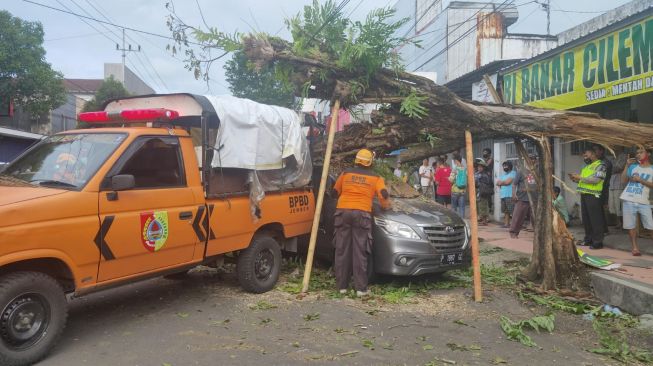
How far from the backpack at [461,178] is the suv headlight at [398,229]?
7083 millimetres

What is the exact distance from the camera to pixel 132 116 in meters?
5.46

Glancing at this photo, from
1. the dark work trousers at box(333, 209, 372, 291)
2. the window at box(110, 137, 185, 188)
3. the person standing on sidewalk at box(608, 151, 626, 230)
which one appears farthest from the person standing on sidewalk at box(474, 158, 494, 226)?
the window at box(110, 137, 185, 188)

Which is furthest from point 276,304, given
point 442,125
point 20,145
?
point 20,145

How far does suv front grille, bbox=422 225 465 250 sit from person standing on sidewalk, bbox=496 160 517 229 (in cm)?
555

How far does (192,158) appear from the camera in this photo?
566cm

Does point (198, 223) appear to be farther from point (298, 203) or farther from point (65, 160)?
point (298, 203)

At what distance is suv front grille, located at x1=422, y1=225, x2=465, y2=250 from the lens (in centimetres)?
661

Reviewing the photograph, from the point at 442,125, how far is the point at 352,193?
1786 millimetres

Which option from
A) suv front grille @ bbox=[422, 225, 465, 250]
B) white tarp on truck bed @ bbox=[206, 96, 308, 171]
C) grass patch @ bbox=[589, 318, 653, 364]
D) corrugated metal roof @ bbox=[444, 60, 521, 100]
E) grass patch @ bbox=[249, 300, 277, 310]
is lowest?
grass patch @ bbox=[589, 318, 653, 364]

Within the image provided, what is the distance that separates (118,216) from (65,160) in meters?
0.84

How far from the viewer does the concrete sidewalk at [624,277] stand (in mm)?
5758

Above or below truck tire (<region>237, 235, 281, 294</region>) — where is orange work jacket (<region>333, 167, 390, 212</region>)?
above

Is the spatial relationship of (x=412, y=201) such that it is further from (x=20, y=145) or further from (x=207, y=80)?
(x=20, y=145)

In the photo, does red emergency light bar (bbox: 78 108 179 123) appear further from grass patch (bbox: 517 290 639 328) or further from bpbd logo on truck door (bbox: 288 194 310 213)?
grass patch (bbox: 517 290 639 328)
